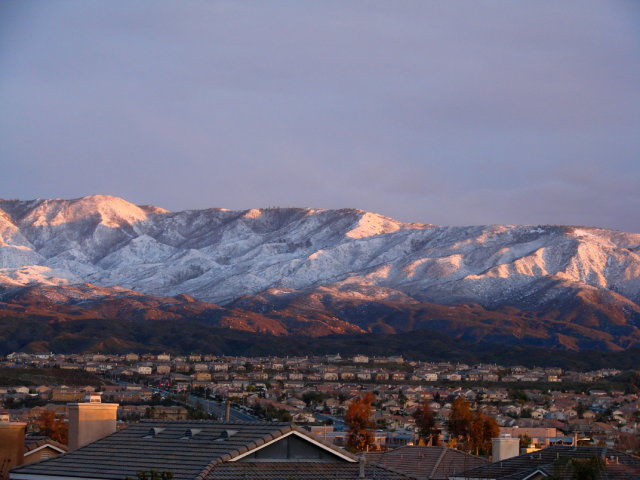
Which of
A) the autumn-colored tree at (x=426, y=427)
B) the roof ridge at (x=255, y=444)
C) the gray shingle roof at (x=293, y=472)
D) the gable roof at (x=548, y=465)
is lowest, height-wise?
the autumn-colored tree at (x=426, y=427)

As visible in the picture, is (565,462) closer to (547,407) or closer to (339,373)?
(547,407)

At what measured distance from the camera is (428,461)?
3997 centimetres

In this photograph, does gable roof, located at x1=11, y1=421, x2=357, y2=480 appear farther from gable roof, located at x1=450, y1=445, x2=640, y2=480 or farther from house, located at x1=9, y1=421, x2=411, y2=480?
gable roof, located at x1=450, y1=445, x2=640, y2=480

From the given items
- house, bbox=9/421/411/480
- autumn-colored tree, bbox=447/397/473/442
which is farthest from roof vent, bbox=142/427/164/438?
autumn-colored tree, bbox=447/397/473/442

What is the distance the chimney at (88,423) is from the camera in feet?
82.9

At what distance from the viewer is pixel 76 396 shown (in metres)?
122

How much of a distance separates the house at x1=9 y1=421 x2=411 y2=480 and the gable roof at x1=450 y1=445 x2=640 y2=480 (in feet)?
22.1

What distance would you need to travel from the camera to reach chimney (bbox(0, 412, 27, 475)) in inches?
1040

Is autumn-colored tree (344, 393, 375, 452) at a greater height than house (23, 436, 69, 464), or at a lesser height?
lesser

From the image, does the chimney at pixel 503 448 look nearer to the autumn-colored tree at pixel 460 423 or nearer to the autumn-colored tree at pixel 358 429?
the autumn-colored tree at pixel 358 429

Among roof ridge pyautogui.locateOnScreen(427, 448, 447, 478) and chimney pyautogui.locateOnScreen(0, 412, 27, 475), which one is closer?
chimney pyautogui.locateOnScreen(0, 412, 27, 475)

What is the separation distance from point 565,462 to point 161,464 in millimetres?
9641

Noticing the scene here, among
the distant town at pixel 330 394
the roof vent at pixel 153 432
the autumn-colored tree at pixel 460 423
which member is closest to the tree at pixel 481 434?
the autumn-colored tree at pixel 460 423

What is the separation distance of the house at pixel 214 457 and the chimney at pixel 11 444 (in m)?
2.83
